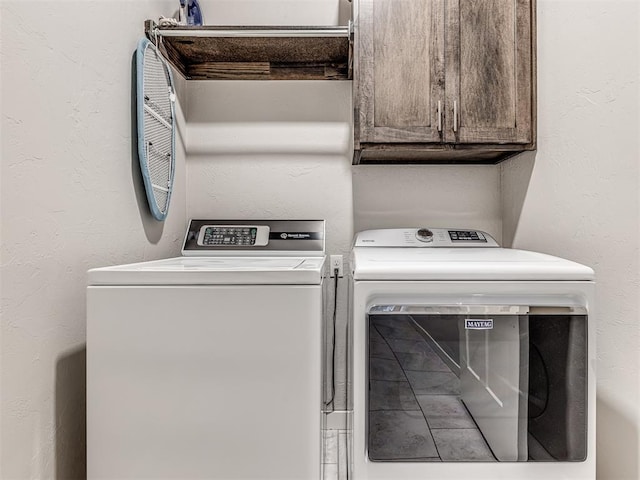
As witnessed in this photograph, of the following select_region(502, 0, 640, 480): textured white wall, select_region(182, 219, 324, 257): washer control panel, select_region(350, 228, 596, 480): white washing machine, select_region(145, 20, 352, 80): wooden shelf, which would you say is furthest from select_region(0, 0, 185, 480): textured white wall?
select_region(502, 0, 640, 480): textured white wall

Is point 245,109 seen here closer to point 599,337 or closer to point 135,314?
point 135,314

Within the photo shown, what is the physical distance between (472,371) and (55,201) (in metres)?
1.23

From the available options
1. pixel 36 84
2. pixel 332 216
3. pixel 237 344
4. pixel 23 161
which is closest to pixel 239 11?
pixel 332 216

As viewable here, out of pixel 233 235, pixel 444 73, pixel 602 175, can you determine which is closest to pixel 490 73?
pixel 444 73

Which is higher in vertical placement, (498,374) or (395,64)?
(395,64)

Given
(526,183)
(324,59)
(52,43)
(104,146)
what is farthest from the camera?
(324,59)

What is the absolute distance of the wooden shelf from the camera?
1680 mm

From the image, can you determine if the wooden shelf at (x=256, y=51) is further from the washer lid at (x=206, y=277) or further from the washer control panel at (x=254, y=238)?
the washer lid at (x=206, y=277)

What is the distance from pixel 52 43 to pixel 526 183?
172 cm

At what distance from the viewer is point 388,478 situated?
118 cm

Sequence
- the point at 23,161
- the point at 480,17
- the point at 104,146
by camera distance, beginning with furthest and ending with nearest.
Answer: the point at 480,17
the point at 104,146
the point at 23,161

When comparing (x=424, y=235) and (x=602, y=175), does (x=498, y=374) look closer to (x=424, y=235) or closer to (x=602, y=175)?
(x=602, y=175)

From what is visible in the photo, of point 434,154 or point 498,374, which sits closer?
point 498,374

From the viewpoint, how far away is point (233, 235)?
1898mm
